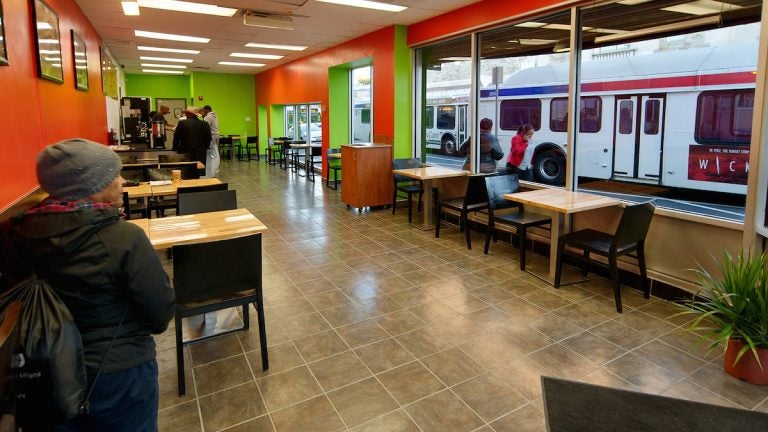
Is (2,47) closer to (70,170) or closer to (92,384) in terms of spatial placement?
(70,170)

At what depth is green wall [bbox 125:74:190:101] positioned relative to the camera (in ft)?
51.6

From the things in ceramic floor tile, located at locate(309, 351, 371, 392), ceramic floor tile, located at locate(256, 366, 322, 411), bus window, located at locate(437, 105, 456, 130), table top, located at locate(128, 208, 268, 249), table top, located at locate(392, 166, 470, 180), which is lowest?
ceramic floor tile, located at locate(256, 366, 322, 411)

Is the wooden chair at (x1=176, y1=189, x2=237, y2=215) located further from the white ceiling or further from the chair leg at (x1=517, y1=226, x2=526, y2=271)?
the white ceiling

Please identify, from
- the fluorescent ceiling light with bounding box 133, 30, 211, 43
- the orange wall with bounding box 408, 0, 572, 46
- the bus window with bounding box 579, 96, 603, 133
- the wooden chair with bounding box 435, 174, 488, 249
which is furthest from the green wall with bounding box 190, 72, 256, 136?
the bus window with bounding box 579, 96, 603, 133

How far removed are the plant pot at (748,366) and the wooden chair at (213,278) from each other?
2804 millimetres

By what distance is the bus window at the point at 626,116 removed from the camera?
4.86 meters

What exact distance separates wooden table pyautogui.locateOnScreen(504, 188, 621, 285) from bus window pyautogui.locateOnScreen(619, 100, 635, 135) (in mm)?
939

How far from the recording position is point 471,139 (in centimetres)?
648

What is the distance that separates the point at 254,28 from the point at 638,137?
19.8 feet

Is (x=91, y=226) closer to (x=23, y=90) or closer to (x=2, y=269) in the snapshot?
(x=2, y=269)

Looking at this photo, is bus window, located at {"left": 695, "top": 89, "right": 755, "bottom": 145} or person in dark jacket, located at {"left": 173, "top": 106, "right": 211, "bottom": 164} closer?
bus window, located at {"left": 695, "top": 89, "right": 755, "bottom": 145}

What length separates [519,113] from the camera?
605 centimetres

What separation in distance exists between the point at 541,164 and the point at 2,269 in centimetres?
539

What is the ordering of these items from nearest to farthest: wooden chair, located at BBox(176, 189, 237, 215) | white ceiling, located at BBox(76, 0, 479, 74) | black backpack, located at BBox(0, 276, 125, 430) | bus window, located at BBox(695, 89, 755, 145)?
1. black backpack, located at BBox(0, 276, 125, 430)
2. wooden chair, located at BBox(176, 189, 237, 215)
3. bus window, located at BBox(695, 89, 755, 145)
4. white ceiling, located at BBox(76, 0, 479, 74)
